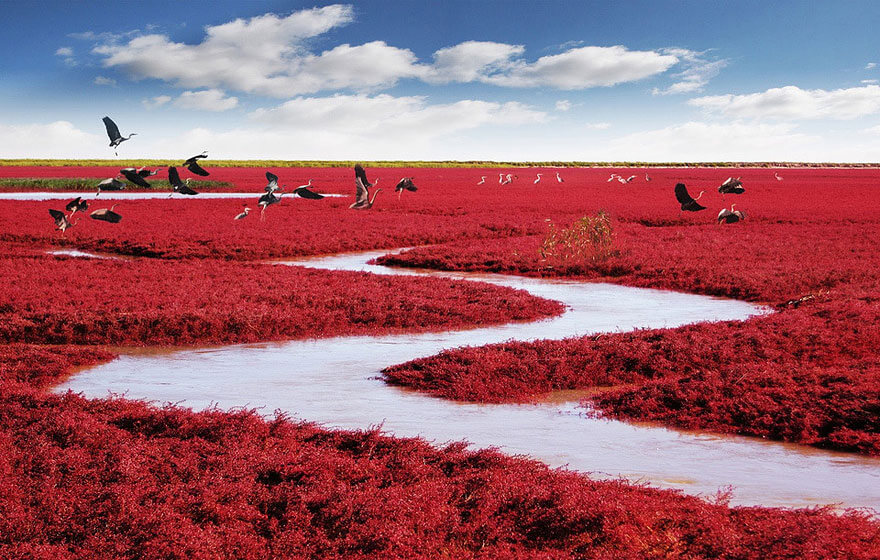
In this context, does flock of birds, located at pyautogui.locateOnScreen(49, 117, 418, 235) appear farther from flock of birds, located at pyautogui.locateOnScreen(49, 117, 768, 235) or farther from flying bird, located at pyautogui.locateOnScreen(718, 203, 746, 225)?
flying bird, located at pyautogui.locateOnScreen(718, 203, 746, 225)

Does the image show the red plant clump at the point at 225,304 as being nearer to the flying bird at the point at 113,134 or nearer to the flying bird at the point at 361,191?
the flying bird at the point at 113,134

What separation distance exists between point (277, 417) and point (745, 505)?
14.9ft

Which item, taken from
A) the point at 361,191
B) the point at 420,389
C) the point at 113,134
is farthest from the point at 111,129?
the point at 361,191

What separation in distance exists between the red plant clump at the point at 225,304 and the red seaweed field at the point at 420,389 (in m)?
0.06

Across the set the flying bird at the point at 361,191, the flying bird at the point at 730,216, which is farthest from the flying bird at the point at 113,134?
the flying bird at the point at 730,216

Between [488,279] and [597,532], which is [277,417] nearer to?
[597,532]

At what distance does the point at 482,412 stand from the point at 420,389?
1.17m

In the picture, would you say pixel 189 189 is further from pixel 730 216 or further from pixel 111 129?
pixel 730 216

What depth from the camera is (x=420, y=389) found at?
10430 mm

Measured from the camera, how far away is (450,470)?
714cm

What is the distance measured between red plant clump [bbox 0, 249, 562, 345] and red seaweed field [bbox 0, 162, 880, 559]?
6cm

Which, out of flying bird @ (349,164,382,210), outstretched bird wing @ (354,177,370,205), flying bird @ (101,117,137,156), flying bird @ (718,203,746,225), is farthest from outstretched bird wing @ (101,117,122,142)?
flying bird @ (718,203,746,225)

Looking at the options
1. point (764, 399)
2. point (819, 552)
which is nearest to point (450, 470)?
point (819, 552)

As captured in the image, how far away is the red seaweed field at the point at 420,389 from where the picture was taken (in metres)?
5.76
